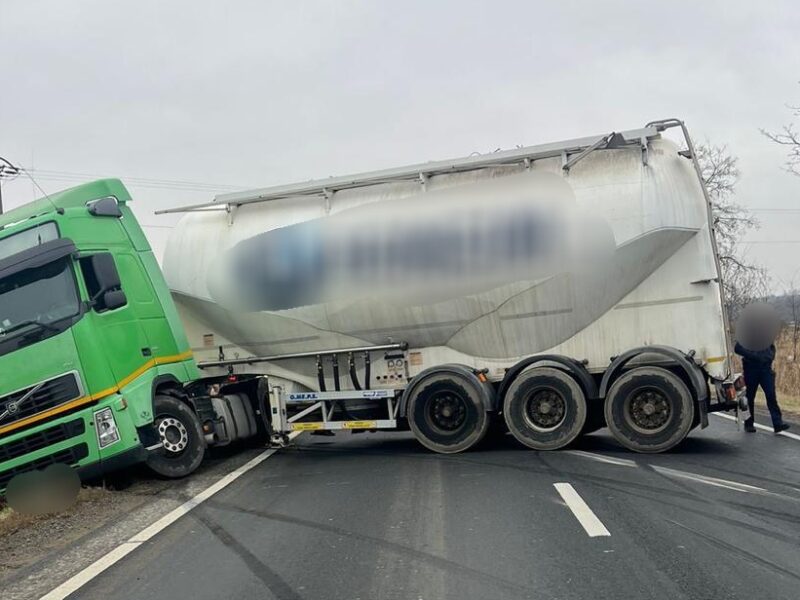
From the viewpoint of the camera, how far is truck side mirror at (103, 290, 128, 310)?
9234mm

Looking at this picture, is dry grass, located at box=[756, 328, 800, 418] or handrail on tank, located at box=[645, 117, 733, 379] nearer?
handrail on tank, located at box=[645, 117, 733, 379]

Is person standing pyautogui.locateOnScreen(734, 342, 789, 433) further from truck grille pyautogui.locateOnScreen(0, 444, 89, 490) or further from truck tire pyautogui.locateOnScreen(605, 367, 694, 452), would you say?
truck grille pyautogui.locateOnScreen(0, 444, 89, 490)

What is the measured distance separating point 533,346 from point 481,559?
208 inches

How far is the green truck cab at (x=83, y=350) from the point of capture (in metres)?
8.57

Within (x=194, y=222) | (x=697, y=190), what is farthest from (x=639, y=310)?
(x=194, y=222)

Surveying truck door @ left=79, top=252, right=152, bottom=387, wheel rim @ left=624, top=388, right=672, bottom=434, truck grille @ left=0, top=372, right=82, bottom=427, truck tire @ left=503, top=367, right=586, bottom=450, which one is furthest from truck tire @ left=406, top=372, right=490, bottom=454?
truck grille @ left=0, top=372, right=82, bottom=427

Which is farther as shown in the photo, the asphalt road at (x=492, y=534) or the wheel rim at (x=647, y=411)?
the wheel rim at (x=647, y=411)

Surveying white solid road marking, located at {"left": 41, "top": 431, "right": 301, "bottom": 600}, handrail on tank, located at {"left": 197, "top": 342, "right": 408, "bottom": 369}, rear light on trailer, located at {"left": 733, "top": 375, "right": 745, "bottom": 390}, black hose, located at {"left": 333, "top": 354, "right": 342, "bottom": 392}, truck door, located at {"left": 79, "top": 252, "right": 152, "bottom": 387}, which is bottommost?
white solid road marking, located at {"left": 41, "top": 431, "right": 301, "bottom": 600}

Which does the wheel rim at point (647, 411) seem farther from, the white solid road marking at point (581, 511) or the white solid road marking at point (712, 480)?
the white solid road marking at point (581, 511)

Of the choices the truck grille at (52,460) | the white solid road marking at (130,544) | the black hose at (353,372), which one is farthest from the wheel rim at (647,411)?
the truck grille at (52,460)

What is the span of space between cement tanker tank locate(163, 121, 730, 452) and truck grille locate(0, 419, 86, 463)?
11.6 feet

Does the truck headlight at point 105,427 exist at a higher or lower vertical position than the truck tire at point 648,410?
higher

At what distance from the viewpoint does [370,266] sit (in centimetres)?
1109

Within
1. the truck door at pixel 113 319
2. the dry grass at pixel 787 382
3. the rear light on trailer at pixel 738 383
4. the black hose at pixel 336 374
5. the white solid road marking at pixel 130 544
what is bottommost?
the dry grass at pixel 787 382
